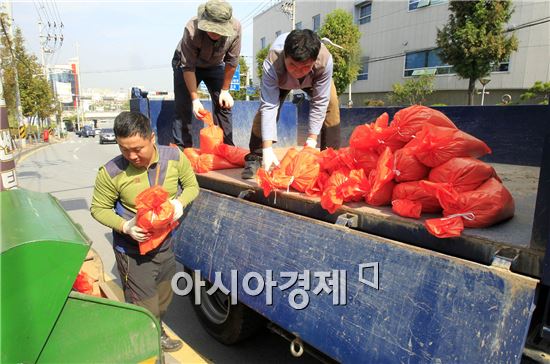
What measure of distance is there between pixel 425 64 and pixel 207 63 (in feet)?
83.9

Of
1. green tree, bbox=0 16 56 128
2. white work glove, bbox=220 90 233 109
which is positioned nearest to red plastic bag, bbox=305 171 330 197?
white work glove, bbox=220 90 233 109

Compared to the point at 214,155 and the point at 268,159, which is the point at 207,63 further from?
the point at 268,159

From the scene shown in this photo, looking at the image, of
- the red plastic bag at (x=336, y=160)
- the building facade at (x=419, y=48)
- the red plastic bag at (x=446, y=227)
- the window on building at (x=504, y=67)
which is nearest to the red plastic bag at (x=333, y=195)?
the red plastic bag at (x=336, y=160)

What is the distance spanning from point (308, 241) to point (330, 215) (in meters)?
0.17

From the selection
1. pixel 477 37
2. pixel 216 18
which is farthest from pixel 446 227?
pixel 477 37

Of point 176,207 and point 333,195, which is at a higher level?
point 333,195

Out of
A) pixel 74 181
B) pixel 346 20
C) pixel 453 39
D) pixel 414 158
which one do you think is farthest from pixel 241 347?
pixel 346 20

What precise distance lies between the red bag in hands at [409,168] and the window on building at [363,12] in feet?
104

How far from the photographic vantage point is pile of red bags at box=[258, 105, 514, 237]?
5.08ft

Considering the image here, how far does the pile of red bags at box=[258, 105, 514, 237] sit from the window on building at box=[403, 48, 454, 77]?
83.7 feet

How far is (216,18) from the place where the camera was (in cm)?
324

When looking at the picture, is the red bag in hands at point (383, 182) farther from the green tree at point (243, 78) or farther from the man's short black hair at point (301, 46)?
the green tree at point (243, 78)

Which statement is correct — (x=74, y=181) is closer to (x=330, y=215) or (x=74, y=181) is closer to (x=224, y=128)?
(x=224, y=128)

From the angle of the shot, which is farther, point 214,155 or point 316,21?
point 316,21
